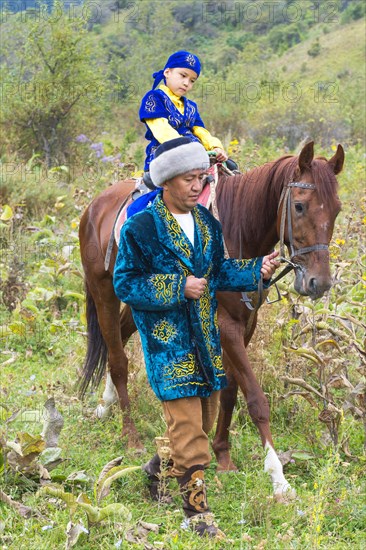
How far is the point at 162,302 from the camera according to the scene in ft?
11.1

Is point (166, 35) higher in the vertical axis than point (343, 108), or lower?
higher

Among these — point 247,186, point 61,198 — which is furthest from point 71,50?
point 247,186

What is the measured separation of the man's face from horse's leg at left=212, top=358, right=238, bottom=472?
1.43 meters

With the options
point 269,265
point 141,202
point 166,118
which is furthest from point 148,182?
point 269,265

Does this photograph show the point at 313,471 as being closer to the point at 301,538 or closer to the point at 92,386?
the point at 301,538

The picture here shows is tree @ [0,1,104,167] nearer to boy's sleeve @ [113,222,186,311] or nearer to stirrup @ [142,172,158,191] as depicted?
stirrup @ [142,172,158,191]

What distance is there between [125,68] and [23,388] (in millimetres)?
16404

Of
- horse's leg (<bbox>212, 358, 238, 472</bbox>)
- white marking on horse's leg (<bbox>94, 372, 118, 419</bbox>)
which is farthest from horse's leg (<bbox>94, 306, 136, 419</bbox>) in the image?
horse's leg (<bbox>212, 358, 238, 472</bbox>)

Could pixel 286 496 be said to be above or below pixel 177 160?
below

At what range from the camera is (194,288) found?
3.40 m

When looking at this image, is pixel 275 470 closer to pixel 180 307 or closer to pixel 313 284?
pixel 313 284

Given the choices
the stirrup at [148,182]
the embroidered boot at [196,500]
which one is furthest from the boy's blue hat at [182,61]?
the embroidered boot at [196,500]

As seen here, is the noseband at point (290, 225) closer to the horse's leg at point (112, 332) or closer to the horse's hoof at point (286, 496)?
the horse's hoof at point (286, 496)

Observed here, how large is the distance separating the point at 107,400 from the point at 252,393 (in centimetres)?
161
